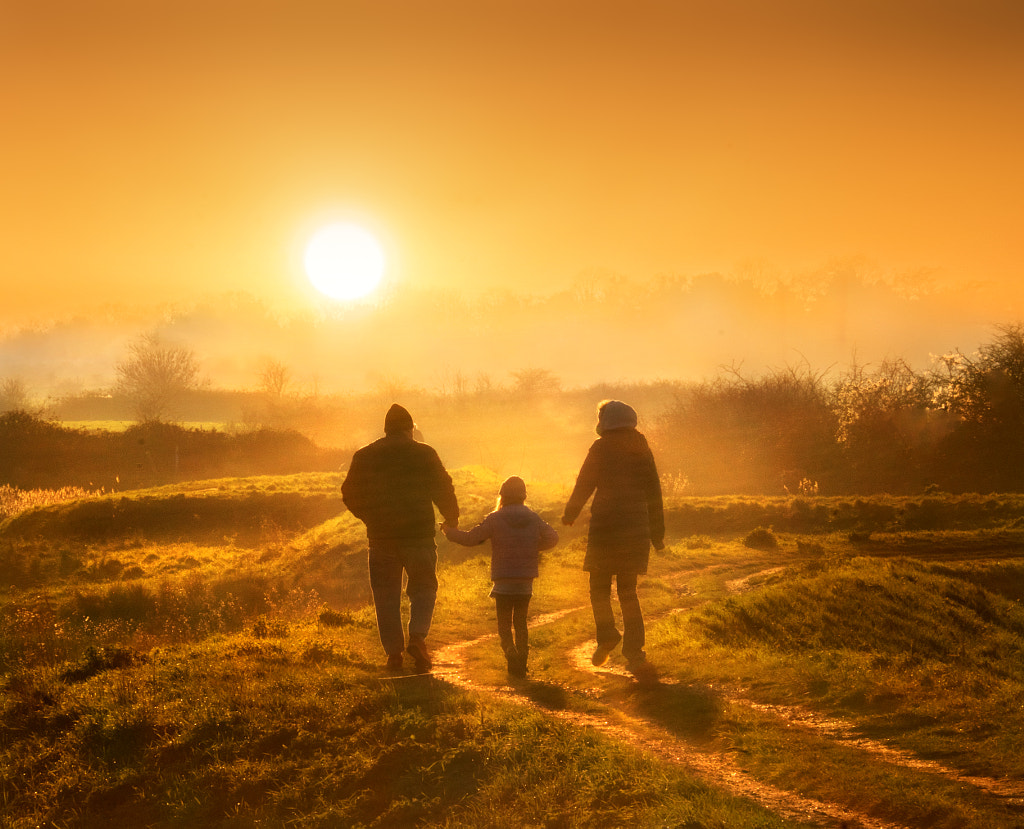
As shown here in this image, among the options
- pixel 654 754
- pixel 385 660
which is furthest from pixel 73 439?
pixel 654 754

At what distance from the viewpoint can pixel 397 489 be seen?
996 centimetres

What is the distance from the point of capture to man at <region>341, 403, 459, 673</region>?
390 inches

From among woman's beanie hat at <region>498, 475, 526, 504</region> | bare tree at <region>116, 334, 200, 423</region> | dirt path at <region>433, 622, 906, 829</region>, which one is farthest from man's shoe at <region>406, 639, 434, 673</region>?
bare tree at <region>116, 334, 200, 423</region>

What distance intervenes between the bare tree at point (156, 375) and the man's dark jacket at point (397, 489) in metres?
81.9

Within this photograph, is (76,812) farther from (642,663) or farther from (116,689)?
(642,663)

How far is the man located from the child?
41cm

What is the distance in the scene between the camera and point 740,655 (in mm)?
11539

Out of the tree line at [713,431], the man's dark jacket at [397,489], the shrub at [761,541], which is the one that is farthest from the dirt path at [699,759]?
the tree line at [713,431]

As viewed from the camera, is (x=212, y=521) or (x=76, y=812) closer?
(x=76, y=812)

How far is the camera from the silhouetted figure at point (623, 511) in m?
10.3

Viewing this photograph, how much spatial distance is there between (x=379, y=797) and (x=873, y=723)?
4526 mm

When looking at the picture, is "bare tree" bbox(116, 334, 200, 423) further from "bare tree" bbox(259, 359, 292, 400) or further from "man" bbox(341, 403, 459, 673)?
"man" bbox(341, 403, 459, 673)

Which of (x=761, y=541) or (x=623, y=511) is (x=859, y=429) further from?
(x=623, y=511)

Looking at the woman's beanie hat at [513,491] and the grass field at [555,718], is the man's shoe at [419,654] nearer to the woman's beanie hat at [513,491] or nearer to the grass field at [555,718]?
the grass field at [555,718]
